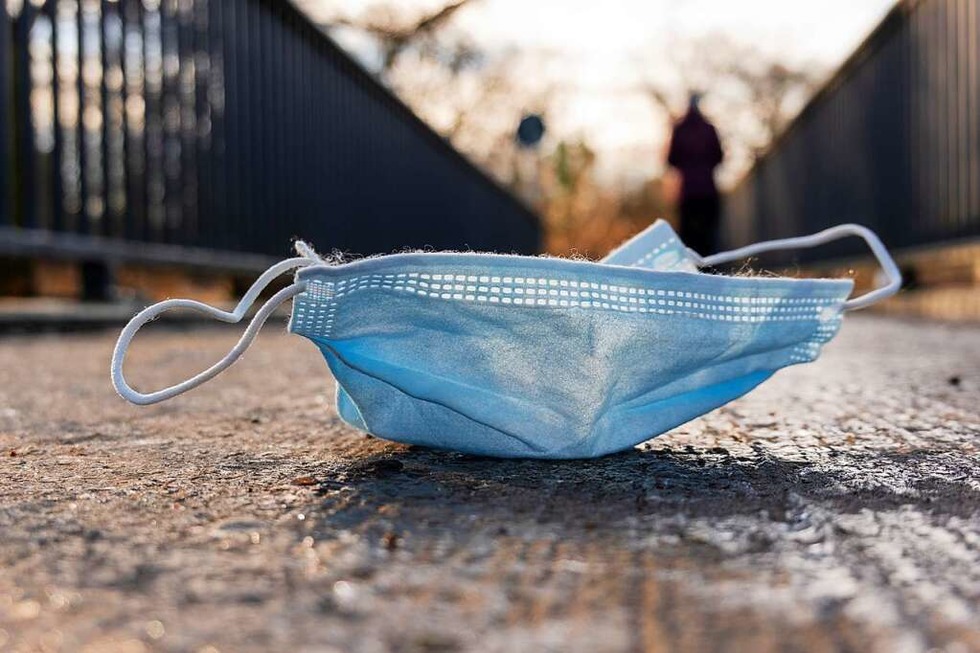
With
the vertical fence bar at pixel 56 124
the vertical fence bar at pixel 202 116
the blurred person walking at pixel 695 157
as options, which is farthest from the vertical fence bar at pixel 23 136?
the blurred person walking at pixel 695 157

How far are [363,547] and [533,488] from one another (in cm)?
27

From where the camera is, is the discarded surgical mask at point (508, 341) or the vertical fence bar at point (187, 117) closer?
the discarded surgical mask at point (508, 341)

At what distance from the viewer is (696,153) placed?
745 centimetres

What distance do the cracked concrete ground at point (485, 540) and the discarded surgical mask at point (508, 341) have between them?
1.8 inches

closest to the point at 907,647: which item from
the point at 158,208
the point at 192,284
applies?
the point at 158,208

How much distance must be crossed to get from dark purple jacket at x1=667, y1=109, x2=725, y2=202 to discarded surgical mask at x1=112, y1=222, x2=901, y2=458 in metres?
6.38

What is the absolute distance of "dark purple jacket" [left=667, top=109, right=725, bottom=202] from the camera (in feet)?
24.4

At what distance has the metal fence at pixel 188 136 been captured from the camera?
13.7 ft

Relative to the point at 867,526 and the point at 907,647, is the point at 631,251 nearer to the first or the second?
the point at 867,526

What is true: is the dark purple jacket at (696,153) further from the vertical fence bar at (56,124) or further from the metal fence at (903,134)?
the vertical fence bar at (56,124)

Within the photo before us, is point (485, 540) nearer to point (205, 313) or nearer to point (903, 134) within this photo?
point (205, 313)

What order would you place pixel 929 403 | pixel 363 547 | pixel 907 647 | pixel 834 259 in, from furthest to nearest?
1. pixel 834 259
2. pixel 929 403
3. pixel 363 547
4. pixel 907 647

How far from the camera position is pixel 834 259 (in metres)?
9.27

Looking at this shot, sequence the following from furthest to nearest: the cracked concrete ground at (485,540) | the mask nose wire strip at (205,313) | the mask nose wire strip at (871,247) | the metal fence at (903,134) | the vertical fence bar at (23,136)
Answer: the metal fence at (903,134)
the vertical fence bar at (23,136)
the mask nose wire strip at (871,247)
the mask nose wire strip at (205,313)
the cracked concrete ground at (485,540)
